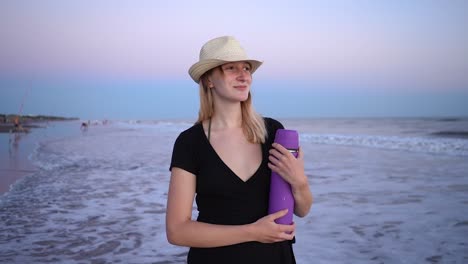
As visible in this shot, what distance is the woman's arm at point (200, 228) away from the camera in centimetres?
167

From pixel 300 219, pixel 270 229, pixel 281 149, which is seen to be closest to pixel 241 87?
pixel 281 149

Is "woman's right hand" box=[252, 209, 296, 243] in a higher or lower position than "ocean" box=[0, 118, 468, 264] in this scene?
higher

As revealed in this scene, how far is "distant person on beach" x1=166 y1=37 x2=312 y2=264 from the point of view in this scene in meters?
1.71

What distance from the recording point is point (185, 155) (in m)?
1.87

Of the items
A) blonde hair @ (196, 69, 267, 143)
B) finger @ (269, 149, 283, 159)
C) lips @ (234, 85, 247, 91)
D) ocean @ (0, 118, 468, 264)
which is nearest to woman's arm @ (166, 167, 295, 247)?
finger @ (269, 149, 283, 159)

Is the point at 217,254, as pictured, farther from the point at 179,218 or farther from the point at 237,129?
the point at 237,129

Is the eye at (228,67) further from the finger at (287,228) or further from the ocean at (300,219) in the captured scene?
the ocean at (300,219)

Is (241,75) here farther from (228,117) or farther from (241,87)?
(228,117)

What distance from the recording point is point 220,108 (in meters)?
2.03

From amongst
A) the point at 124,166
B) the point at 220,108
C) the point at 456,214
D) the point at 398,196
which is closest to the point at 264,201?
the point at 220,108

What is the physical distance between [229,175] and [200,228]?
0.27 m

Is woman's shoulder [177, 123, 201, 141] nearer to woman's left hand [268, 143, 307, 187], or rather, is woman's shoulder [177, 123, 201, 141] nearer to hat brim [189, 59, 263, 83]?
hat brim [189, 59, 263, 83]

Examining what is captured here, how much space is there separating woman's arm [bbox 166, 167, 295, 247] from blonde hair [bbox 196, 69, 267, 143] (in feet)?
1.15

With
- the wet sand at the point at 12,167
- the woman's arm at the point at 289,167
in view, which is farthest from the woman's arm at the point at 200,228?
the wet sand at the point at 12,167
